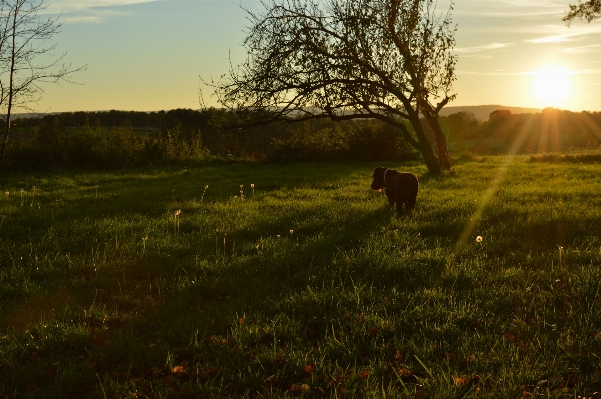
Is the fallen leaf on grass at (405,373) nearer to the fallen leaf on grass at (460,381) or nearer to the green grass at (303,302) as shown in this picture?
the green grass at (303,302)

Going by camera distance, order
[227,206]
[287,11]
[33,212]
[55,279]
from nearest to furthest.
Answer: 1. [55,279]
2. [33,212]
3. [227,206]
4. [287,11]

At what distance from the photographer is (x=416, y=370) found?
14.1ft

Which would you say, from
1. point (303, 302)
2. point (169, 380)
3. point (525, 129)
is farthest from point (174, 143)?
point (525, 129)

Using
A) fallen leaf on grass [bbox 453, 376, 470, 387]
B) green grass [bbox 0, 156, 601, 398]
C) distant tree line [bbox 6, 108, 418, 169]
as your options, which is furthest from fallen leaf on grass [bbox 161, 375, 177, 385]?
distant tree line [bbox 6, 108, 418, 169]

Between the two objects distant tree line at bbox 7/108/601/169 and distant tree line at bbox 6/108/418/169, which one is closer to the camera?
distant tree line at bbox 7/108/601/169

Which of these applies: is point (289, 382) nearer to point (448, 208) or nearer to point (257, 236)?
point (257, 236)

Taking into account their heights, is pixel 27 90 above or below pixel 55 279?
above

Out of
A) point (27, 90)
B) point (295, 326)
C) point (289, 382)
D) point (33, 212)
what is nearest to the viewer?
point (289, 382)

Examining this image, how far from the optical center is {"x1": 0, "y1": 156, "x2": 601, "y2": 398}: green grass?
4188mm

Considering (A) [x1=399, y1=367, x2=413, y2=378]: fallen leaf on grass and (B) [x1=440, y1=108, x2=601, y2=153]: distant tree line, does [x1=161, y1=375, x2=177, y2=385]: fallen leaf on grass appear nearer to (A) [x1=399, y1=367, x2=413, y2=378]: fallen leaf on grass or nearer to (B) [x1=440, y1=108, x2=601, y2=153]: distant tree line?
(A) [x1=399, y1=367, x2=413, y2=378]: fallen leaf on grass

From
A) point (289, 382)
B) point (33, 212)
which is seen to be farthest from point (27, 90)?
point (289, 382)

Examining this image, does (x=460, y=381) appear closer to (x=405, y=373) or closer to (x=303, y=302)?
(x=405, y=373)

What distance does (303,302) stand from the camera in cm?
580

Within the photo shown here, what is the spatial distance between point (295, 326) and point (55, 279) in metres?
3.73
